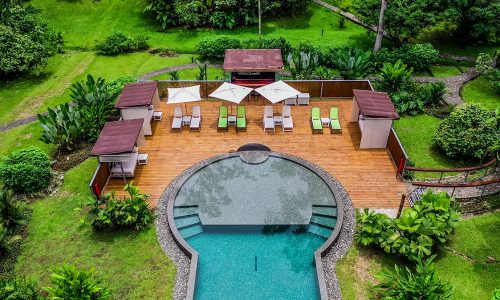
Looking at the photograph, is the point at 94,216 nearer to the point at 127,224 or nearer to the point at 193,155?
the point at 127,224

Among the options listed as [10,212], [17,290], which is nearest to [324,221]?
[17,290]

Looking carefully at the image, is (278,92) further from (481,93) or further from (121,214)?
(481,93)

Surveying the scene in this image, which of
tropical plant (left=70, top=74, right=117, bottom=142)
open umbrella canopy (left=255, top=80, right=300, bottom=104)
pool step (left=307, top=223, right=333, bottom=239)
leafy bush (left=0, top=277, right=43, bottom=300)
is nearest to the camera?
leafy bush (left=0, top=277, right=43, bottom=300)

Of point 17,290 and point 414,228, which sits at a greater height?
point 414,228

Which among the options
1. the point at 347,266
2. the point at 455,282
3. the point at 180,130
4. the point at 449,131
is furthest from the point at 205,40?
the point at 455,282

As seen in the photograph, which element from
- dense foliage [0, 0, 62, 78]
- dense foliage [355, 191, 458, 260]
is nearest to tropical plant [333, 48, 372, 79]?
dense foliage [355, 191, 458, 260]

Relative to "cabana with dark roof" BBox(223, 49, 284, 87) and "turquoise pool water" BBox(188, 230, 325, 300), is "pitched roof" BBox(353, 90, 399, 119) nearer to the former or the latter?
"cabana with dark roof" BBox(223, 49, 284, 87)

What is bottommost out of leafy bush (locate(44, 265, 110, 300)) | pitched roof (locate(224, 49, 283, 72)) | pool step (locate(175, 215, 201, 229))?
pool step (locate(175, 215, 201, 229))
